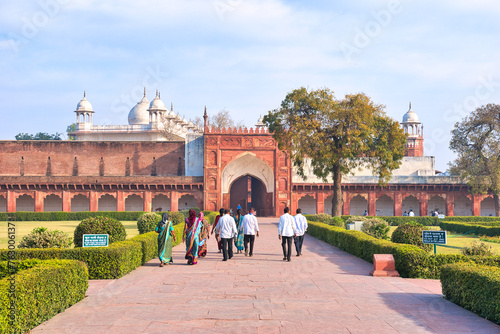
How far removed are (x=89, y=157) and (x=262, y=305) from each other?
34090 mm

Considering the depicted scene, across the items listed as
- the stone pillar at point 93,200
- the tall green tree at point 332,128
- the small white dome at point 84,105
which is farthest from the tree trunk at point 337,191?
the small white dome at point 84,105

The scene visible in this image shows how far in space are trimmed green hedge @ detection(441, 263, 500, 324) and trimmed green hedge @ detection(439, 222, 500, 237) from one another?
1672 centimetres

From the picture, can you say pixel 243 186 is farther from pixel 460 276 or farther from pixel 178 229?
pixel 460 276

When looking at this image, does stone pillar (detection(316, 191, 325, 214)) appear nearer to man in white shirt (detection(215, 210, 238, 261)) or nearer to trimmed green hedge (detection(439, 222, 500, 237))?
trimmed green hedge (detection(439, 222, 500, 237))

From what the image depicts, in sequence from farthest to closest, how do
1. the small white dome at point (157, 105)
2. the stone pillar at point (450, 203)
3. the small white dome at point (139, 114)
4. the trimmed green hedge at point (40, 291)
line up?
1. the small white dome at point (139, 114)
2. the small white dome at point (157, 105)
3. the stone pillar at point (450, 203)
4. the trimmed green hedge at point (40, 291)

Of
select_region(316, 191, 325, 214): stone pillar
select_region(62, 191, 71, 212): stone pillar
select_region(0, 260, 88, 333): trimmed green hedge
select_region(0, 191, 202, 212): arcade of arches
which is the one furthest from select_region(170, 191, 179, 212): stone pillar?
select_region(0, 260, 88, 333): trimmed green hedge

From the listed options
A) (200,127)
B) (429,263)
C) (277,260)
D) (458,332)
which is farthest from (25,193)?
(458,332)

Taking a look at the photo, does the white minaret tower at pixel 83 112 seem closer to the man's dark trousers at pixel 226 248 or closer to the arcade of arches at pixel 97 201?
the arcade of arches at pixel 97 201

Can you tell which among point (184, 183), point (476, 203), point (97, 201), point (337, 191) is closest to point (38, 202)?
point (97, 201)

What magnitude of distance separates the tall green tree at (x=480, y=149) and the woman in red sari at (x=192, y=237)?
27048 millimetres

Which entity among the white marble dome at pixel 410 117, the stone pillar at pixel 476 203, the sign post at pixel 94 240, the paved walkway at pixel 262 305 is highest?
the white marble dome at pixel 410 117

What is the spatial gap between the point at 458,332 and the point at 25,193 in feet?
119

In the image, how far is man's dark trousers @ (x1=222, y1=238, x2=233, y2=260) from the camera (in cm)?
1159

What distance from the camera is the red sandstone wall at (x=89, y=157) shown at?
38.6m
